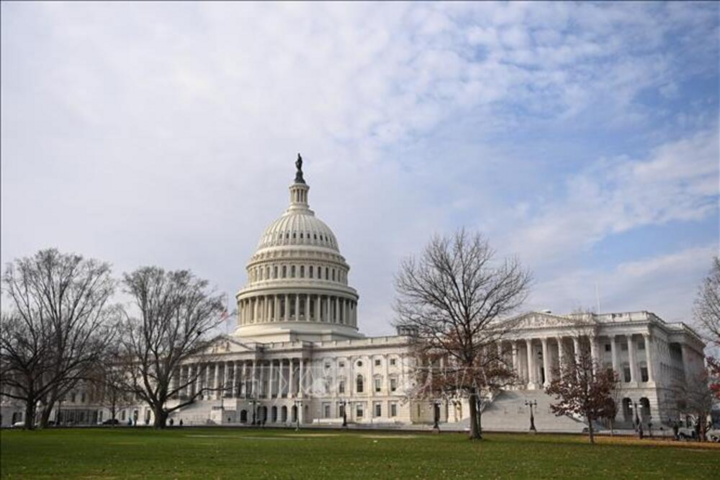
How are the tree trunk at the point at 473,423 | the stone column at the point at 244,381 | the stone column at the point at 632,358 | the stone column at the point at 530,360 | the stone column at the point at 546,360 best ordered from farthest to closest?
the stone column at the point at 244,381
the stone column at the point at 530,360
the stone column at the point at 546,360
the stone column at the point at 632,358
the tree trunk at the point at 473,423

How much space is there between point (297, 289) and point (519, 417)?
6303 centimetres

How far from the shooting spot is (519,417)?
82.2 metres

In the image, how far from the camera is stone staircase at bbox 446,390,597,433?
76.1 metres

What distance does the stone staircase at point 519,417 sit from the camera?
76.1 m

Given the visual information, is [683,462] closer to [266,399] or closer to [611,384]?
[611,384]

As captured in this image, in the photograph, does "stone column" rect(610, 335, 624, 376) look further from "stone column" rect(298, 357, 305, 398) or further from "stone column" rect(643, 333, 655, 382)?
"stone column" rect(298, 357, 305, 398)

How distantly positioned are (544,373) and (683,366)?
2830 centimetres

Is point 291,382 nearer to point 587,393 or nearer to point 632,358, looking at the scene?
point 632,358

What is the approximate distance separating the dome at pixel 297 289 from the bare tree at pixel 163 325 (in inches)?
2164

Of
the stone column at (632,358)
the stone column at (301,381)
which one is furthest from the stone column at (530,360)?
the stone column at (301,381)

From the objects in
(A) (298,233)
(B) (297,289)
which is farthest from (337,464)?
(A) (298,233)

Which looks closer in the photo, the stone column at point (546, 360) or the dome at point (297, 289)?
the stone column at point (546, 360)

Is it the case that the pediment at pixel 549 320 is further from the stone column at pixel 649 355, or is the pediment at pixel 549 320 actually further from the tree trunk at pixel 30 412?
the tree trunk at pixel 30 412

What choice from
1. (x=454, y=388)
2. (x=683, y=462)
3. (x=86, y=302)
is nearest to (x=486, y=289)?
(x=454, y=388)
